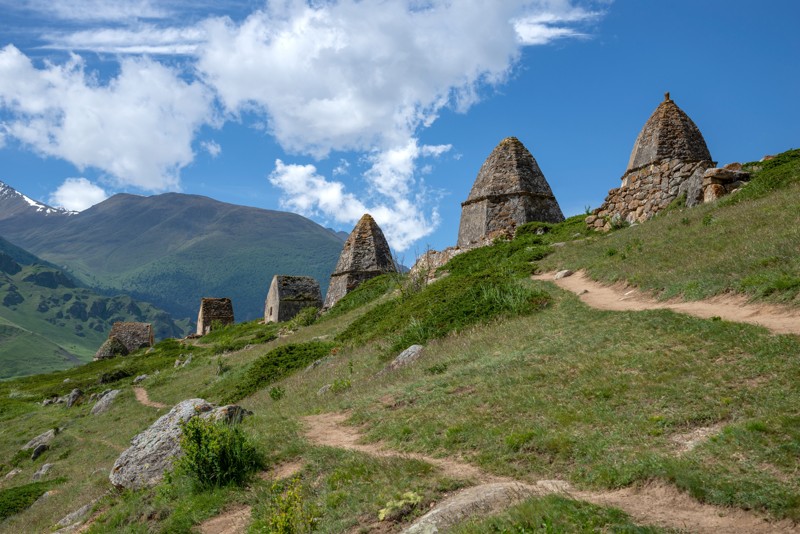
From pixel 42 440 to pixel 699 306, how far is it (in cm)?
2317

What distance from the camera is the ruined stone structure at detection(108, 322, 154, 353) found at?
180 ft

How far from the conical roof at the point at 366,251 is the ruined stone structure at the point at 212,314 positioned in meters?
19.8

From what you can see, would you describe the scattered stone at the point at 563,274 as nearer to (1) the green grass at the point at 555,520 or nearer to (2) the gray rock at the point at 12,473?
(1) the green grass at the point at 555,520

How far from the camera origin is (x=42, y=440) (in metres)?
22.4

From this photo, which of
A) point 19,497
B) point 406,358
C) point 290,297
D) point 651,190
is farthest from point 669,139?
point 19,497

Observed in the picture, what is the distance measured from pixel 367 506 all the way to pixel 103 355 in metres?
54.1

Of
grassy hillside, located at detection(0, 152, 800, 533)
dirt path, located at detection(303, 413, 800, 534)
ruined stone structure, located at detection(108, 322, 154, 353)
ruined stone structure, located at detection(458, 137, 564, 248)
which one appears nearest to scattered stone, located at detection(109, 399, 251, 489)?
grassy hillside, located at detection(0, 152, 800, 533)

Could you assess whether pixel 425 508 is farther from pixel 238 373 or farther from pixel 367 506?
pixel 238 373

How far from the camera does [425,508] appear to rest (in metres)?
6.18

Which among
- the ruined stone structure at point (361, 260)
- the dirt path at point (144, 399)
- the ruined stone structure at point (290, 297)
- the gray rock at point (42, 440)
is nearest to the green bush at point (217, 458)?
the dirt path at point (144, 399)

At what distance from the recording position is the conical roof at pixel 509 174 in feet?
97.3

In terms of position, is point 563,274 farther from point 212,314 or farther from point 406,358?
point 212,314

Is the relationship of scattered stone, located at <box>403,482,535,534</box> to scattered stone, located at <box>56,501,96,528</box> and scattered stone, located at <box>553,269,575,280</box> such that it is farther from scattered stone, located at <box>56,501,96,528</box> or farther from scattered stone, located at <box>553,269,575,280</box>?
scattered stone, located at <box>553,269,575,280</box>

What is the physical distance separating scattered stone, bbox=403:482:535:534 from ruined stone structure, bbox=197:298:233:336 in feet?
156
